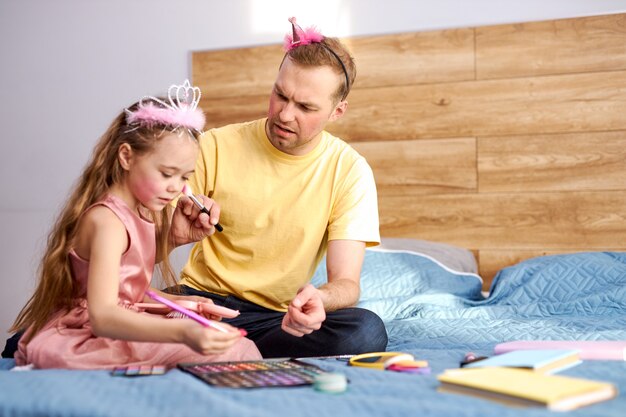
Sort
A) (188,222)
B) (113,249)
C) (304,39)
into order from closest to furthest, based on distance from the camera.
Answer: (113,249) < (188,222) < (304,39)

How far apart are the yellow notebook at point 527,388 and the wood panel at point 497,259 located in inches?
70.3

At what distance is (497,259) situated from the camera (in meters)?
2.88

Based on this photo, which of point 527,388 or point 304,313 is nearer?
point 527,388

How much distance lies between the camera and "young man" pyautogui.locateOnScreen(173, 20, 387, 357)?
1.82 m

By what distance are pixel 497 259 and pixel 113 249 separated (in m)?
1.85

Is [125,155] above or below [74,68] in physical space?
below

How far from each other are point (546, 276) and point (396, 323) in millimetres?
561

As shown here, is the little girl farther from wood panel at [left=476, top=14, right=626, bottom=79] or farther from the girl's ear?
wood panel at [left=476, top=14, right=626, bottom=79]

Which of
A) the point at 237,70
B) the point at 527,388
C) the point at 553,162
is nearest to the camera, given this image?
the point at 527,388

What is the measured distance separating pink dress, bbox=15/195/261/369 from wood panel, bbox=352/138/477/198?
160cm

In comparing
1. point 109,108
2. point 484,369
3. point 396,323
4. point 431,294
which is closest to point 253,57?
point 109,108

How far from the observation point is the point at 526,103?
9.37 feet

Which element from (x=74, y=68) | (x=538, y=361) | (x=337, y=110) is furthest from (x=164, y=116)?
(x=74, y=68)

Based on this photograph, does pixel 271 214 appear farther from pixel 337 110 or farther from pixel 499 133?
pixel 499 133
